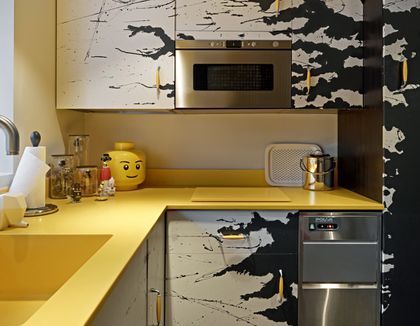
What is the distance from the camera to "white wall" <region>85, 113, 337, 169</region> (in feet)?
8.39

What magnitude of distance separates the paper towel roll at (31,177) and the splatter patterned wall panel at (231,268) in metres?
0.56

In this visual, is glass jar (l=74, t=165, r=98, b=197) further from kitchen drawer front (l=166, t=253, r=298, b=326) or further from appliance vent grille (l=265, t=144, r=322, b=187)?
appliance vent grille (l=265, t=144, r=322, b=187)

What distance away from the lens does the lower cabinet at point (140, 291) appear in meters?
0.88

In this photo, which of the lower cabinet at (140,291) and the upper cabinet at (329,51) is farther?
the upper cabinet at (329,51)

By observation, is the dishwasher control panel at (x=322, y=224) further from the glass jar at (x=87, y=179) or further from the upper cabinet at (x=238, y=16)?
the glass jar at (x=87, y=179)

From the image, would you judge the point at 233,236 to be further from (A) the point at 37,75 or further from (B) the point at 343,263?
(A) the point at 37,75

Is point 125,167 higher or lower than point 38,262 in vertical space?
higher

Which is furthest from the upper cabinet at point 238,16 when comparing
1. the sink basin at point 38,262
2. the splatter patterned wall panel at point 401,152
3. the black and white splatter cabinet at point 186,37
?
the sink basin at point 38,262

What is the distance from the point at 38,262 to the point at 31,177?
0.43 m

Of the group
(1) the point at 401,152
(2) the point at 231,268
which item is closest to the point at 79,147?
(2) the point at 231,268

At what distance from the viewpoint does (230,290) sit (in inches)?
75.9

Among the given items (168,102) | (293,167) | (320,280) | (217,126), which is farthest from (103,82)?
(320,280)

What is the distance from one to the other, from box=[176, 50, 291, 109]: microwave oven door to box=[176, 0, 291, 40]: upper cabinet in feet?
0.36

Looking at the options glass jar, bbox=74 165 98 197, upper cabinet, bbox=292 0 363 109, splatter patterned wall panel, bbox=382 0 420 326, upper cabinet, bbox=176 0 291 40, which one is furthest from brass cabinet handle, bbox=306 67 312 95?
glass jar, bbox=74 165 98 197
